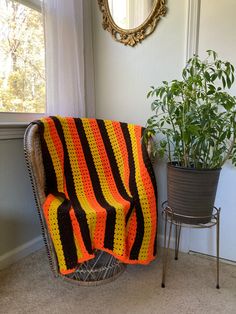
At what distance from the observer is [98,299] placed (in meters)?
1.30

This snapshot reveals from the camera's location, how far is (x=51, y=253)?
132 centimetres

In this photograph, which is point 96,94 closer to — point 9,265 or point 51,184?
point 51,184

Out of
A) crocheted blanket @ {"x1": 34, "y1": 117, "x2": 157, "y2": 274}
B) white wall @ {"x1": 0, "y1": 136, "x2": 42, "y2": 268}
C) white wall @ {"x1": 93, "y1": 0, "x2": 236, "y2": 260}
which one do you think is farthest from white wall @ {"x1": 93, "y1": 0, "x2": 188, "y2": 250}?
white wall @ {"x1": 0, "y1": 136, "x2": 42, "y2": 268}

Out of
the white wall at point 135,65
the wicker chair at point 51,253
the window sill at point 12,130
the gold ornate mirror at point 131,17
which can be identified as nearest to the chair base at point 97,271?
the wicker chair at point 51,253

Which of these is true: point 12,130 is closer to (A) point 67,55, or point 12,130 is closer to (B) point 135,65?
(A) point 67,55

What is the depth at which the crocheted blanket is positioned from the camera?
125 centimetres

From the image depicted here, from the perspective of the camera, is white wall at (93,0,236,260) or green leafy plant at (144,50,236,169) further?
white wall at (93,0,236,260)

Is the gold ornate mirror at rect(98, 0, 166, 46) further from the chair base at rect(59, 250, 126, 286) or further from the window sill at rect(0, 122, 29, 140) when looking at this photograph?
the chair base at rect(59, 250, 126, 286)

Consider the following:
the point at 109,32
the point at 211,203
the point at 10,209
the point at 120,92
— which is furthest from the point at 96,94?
the point at 211,203

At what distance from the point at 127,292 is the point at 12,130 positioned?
3.55 feet

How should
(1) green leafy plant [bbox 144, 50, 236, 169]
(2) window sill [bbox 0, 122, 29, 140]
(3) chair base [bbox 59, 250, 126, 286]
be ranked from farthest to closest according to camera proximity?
(2) window sill [bbox 0, 122, 29, 140], (3) chair base [bbox 59, 250, 126, 286], (1) green leafy plant [bbox 144, 50, 236, 169]

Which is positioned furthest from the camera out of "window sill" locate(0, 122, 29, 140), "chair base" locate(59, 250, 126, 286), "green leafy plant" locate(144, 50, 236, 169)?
"window sill" locate(0, 122, 29, 140)

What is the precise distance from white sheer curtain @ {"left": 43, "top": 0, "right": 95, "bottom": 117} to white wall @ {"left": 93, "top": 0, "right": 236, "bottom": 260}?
0.11m

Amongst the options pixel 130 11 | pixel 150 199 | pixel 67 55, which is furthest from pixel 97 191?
pixel 130 11
